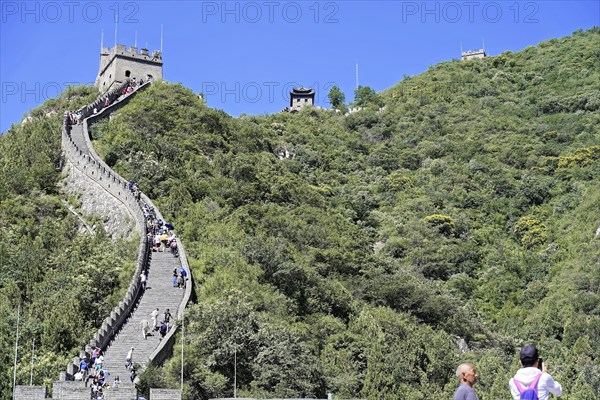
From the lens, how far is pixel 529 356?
30.0 feet

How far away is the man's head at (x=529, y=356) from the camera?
9.09 metres

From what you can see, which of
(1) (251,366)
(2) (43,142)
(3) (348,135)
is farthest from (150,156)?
(3) (348,135)

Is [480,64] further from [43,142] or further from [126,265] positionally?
[126,265]

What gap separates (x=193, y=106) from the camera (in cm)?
6650

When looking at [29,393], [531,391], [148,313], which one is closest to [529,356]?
[531,391]

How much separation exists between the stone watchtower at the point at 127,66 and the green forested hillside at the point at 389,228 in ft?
13.2

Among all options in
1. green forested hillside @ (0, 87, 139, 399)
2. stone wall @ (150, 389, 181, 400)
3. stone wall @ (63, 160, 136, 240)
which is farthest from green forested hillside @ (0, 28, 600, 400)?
stone wall @ (150, 389, 181, 400)

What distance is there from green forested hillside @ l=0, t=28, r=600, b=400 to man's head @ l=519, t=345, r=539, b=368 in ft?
53.5

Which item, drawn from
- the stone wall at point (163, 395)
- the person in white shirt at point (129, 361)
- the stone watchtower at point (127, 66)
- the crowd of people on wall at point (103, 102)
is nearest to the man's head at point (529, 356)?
the stone wall at point (163, 395)

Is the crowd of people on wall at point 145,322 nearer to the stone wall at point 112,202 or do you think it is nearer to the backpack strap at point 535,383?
the stone wall at point 112,202

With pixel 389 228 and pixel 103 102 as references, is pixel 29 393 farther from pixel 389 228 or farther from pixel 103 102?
pixel 389 228

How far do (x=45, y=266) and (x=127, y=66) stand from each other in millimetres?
35614

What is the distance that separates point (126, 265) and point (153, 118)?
1056 inches

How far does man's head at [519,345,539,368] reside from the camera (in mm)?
9094
